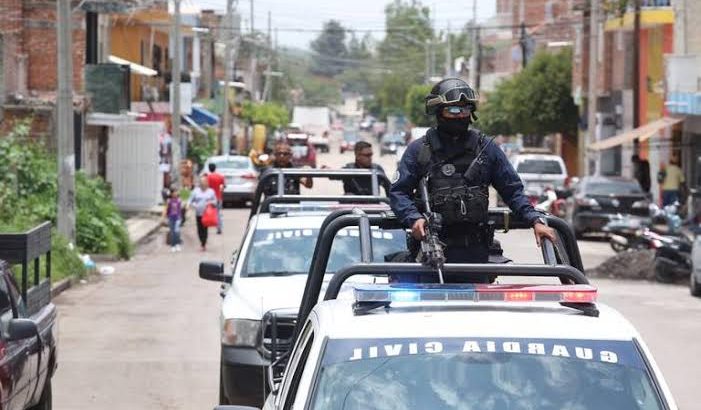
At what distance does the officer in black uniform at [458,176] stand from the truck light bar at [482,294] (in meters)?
1.64

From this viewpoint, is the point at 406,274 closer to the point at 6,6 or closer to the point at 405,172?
the point at 405,172

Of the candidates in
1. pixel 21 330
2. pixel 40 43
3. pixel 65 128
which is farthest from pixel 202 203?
pixel 21 330

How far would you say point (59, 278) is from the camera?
78.9ft

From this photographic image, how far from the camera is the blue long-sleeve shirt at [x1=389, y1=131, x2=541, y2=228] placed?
26.4 ft

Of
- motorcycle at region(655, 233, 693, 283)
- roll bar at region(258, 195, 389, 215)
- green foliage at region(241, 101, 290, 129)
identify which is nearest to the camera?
roll bar at region(258, 195, 389, 215)

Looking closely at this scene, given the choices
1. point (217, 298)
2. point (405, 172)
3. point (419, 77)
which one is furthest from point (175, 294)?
point (419, 77)

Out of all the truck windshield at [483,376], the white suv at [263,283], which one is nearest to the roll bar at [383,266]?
the truck windshield at [483,376]

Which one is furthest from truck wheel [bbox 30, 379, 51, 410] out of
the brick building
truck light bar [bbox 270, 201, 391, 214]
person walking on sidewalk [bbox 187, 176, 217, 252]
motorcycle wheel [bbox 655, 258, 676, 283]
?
the brick building

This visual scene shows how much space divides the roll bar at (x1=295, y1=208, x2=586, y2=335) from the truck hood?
2.63m

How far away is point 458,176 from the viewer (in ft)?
27.2

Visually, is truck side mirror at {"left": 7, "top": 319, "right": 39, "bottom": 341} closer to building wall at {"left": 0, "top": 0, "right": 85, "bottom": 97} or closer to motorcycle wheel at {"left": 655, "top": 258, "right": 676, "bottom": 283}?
motorcycle wheel at {"left": 655, "top": 258, "right": 676, "bottom": 283}

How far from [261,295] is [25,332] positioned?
2576mm

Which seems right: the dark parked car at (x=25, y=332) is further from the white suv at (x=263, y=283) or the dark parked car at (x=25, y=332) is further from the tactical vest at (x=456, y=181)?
the tactical vest at (x=456, y=181)

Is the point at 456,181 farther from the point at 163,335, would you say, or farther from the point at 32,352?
the point at 163,335
